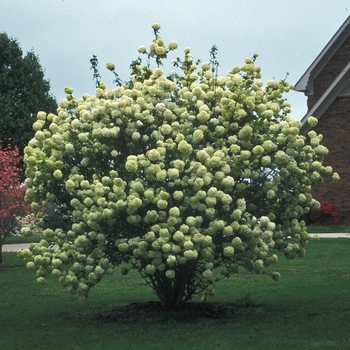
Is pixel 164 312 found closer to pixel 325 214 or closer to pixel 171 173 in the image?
pixel 171 173

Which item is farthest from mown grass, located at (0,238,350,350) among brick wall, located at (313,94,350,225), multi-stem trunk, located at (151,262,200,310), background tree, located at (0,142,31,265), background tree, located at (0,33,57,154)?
background tree, located at (0,33,57,154)

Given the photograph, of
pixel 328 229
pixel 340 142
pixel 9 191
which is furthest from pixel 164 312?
pixel 340 142

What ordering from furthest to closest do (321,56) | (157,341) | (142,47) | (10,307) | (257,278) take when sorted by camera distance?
(321,56) < (257,278) < (10,307) < (142,47) < (157,341)

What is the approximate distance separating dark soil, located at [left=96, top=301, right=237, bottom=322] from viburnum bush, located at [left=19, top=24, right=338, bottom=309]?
0.46 meters

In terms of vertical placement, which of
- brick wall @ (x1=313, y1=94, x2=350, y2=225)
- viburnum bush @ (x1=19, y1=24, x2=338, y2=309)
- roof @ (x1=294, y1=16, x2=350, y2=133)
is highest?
roof @ (x1=294, y1=16, x2=350, y2=133)

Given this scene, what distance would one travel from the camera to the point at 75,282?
36.5ft

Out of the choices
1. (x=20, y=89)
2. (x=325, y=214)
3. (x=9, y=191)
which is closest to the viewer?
(x=9, y=191)

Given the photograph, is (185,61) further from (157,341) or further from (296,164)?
(157,341)

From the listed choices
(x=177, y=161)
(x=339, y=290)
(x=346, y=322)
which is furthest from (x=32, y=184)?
(x=339, y=290)

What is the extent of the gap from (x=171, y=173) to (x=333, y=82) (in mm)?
19851

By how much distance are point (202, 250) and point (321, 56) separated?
23179mm

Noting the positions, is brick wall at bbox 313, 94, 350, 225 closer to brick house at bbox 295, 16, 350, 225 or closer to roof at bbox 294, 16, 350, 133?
brick house at bbox 295, 16, 350, 225

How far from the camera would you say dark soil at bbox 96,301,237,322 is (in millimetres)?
11961

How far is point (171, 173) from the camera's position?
34.2 ft
